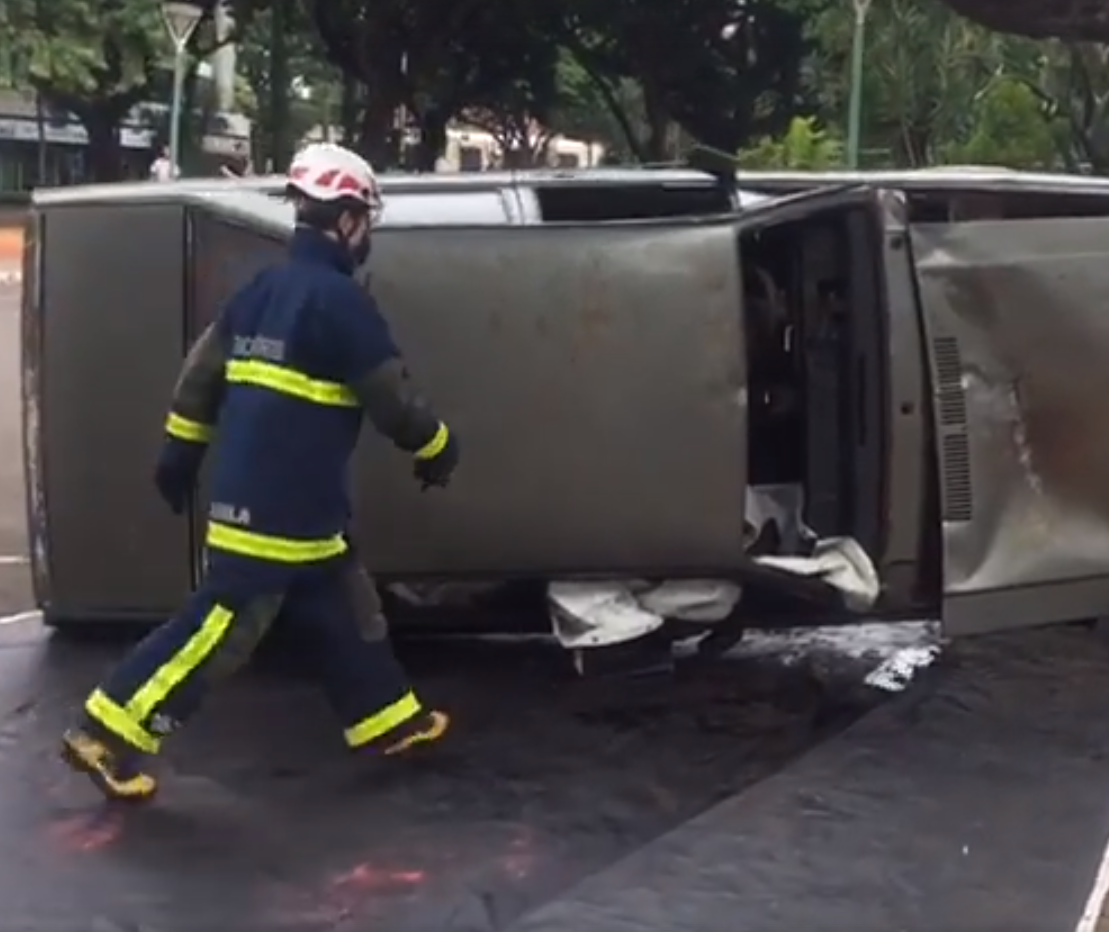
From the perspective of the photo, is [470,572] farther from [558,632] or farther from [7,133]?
[7,133]

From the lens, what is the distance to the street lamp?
28.5m

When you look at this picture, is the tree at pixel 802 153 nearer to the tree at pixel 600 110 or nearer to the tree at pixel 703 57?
the tree at pixel 703 57

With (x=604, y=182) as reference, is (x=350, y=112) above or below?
above

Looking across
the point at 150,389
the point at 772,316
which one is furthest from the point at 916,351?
the point at 150,389

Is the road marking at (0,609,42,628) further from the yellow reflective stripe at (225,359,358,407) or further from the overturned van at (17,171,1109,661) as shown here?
the yellow reflective stripe at (225,359,358,407)

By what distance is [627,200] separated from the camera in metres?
7.01

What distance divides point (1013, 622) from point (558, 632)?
4.51 feet

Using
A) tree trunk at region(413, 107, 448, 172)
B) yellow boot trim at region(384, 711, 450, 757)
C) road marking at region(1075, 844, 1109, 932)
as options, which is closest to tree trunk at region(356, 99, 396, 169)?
tree trunk at region(413, 107, 448, 172)

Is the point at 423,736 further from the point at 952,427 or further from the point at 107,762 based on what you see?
the point at 952,427

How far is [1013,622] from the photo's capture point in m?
6.30

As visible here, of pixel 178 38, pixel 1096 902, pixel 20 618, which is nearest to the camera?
pixel 1096 902

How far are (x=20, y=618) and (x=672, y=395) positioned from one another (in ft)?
10.0

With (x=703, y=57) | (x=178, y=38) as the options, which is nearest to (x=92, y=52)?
(x=703, y=57)

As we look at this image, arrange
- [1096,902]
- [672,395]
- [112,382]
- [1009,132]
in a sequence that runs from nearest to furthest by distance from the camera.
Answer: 1. [1096,902]
2. [672,395]
3. [112,382]
4. [1009,132]
